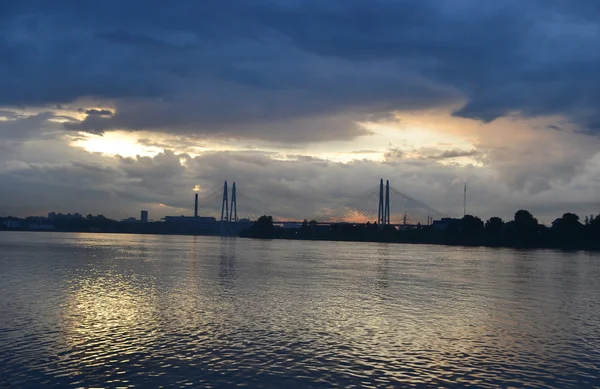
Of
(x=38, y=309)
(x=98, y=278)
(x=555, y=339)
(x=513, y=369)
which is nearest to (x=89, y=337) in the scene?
(x=38, y=309)

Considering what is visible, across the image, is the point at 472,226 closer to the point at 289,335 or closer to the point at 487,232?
the point at 487,232

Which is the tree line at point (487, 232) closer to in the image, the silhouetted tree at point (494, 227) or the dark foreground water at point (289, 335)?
the silhouetted tree at point (494, 227)

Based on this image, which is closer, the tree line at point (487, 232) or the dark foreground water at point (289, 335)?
the dark foreground water at point (289, 335)

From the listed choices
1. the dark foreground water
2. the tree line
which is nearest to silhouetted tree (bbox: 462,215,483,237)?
the tree line

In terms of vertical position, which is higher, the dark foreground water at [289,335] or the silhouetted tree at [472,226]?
the silhouetted tree at [472,226]

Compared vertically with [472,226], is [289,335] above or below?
below

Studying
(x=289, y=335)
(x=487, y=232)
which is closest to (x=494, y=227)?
(x=487, y=232)

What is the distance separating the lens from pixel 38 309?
24547 millimetres

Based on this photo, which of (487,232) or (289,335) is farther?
(487,232)

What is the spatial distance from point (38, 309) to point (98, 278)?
15.5 metres

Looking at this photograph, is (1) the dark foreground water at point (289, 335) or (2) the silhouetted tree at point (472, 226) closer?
(1) the dark foreground water at point (289, 335)

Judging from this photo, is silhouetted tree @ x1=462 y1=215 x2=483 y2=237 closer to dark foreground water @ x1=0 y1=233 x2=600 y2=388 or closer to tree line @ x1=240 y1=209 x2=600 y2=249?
tree line @ x1=240 y1=209 x2=600 y2=249

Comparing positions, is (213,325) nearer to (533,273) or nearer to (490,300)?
(490,300)

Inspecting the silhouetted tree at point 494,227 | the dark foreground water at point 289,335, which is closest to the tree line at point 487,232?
the silhouetted tree at point 494,227
